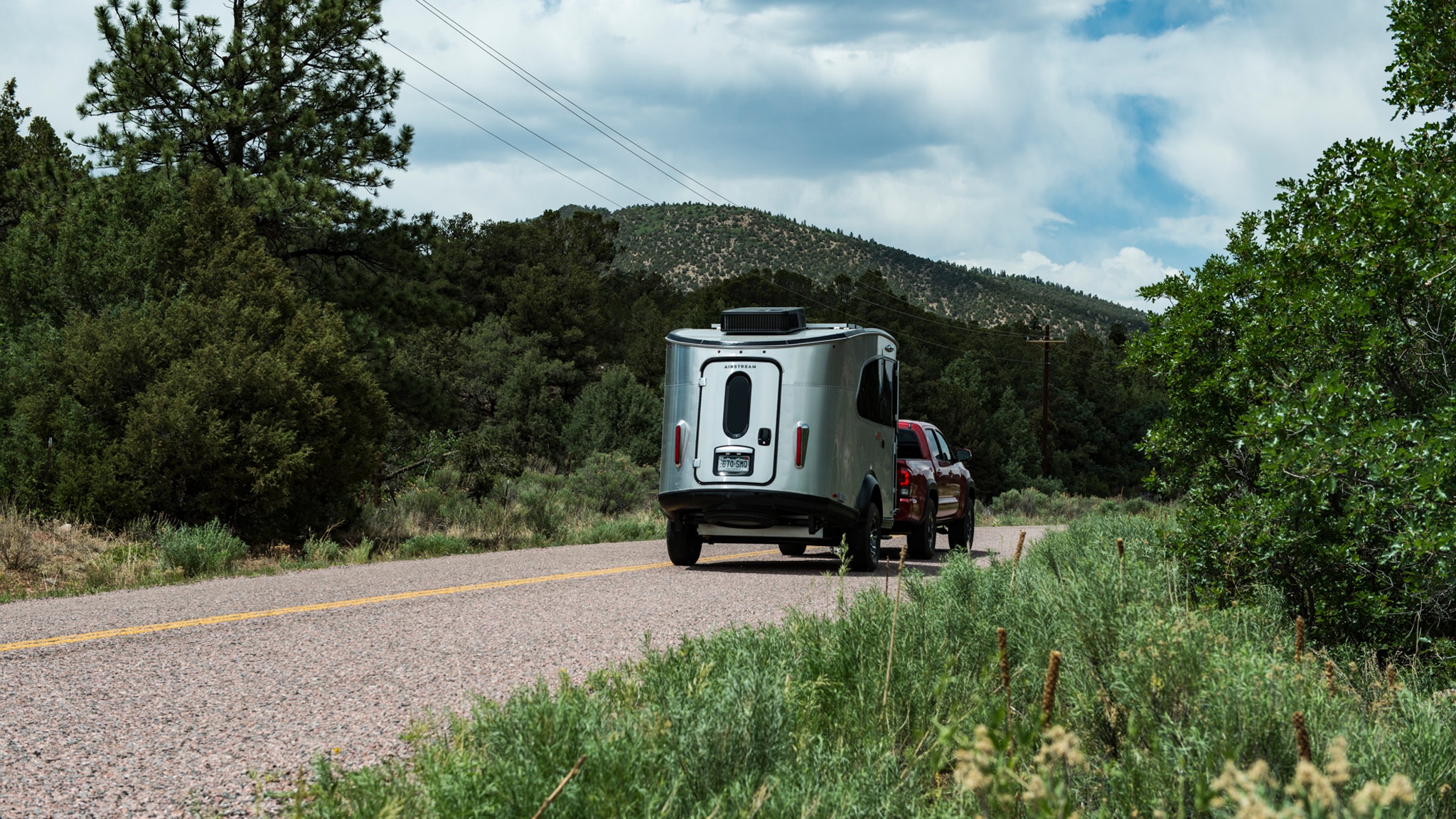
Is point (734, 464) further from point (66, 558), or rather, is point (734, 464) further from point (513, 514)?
point (66, 558)

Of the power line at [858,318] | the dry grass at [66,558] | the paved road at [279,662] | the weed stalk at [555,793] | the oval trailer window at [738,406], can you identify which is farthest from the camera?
the power line at [858,318]

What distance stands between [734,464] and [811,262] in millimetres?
112803

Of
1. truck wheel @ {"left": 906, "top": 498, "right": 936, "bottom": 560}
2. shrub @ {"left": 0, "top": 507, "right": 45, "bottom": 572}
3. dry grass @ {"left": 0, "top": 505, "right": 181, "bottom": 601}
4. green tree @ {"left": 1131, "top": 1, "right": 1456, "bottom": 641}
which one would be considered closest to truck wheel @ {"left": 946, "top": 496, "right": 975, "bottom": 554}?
truck wheel @ {"left": 906, "top": 498, "right": 936, "bottom": 560}

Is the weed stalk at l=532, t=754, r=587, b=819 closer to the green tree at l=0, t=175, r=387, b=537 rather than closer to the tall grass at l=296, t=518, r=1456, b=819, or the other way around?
the tall grass at l=296, t=518, r=1456, b=819

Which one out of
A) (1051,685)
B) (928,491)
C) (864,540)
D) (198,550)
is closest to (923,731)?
(1051,685)

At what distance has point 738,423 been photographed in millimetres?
12094

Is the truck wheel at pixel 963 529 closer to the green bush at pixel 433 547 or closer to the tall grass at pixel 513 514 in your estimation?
the tall grass at pixel 513 514

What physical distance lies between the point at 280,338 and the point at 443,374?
24.9 meters

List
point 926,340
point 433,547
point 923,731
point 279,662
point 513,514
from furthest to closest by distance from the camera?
point 926,340 → point 513,514 → point 433,547 → point 279,662 → point 923,731

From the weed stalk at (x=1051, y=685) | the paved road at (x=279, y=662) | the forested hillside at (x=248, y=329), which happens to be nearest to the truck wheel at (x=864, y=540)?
the paved road at (x=279, y=662)

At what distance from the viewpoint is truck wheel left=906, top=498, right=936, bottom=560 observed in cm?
1477

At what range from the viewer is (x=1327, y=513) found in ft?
20.6

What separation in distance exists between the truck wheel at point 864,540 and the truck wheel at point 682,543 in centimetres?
178

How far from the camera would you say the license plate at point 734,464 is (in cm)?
1202
